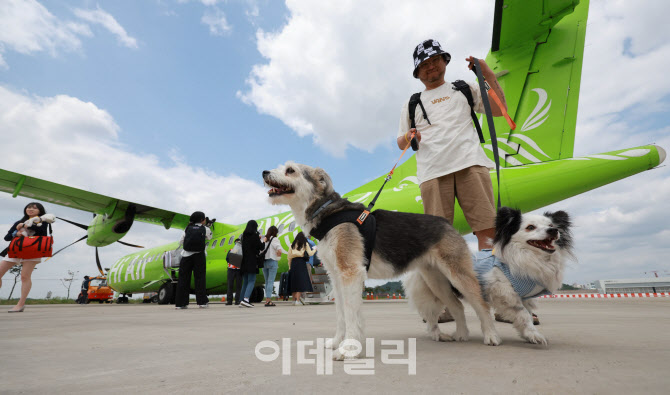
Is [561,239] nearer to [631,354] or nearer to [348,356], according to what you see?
[631,354]

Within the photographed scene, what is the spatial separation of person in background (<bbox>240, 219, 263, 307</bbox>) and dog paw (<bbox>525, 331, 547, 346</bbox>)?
7355mm

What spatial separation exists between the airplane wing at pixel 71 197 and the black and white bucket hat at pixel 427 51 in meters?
14.0

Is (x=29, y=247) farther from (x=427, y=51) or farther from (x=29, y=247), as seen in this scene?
(x=427, y=51)

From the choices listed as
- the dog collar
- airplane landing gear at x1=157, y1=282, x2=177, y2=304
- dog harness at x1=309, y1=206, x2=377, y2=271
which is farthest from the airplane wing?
dog harness at x1=309, y1=206, x2=377, y2=271

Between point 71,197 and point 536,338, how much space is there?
1648cm

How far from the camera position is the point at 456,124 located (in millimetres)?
3439

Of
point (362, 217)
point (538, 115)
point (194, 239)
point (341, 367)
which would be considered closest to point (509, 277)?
point (362, 217)

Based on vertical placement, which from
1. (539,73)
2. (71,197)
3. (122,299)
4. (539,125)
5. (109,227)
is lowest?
(122,299)

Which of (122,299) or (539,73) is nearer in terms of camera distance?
(539,73)

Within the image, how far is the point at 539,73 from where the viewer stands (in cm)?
834

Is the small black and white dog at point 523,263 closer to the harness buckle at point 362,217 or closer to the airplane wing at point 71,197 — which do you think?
the harness buckle at point 362,217

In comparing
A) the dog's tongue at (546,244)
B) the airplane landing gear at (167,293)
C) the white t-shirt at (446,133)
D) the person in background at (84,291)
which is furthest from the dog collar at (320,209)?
the person in background at (84,291)

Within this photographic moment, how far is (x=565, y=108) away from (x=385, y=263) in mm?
7813

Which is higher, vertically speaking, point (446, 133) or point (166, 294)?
point (446, 133)
